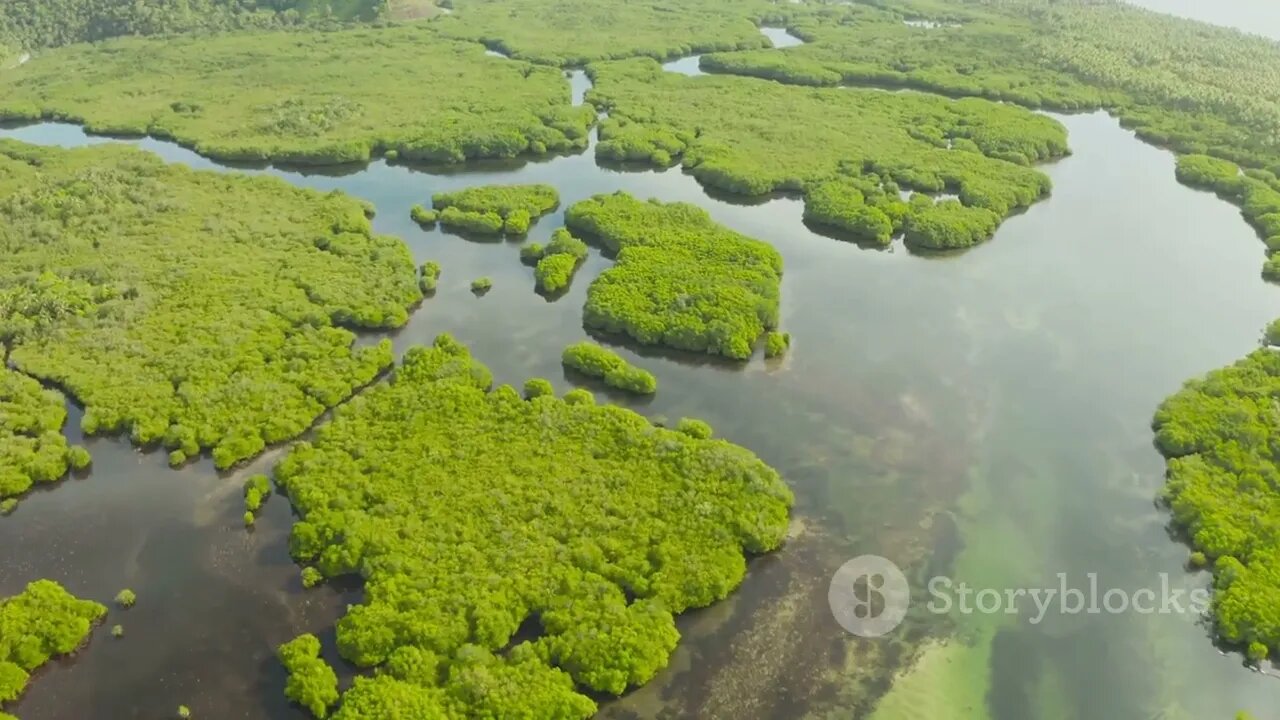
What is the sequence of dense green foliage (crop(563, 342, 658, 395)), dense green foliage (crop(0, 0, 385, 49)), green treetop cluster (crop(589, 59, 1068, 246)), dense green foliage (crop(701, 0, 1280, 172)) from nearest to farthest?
dense green foliage (crop(563, 342, 658, 395)), green treetop cluster (crop(589, 59, 1068, 246)), dense green foliage (crop(701, 0, 1280, 172)), dense green foliage (crop(0, 0, 385, 49))

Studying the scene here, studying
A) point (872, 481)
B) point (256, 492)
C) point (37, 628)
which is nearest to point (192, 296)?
point (256, 492)

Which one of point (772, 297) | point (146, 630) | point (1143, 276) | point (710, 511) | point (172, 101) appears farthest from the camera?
point (172, 101)

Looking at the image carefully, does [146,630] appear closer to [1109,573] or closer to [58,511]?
[58,511]

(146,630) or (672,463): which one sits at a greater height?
(672,463)

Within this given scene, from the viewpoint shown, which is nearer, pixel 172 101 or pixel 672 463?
pixel 672 463

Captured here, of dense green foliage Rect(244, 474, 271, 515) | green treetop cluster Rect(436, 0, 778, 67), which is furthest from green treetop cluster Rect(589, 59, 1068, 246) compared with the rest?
dense green foliage Rect(244, 474, 271, 515)

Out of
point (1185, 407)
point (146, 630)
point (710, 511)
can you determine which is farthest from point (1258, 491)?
point (146, 630)

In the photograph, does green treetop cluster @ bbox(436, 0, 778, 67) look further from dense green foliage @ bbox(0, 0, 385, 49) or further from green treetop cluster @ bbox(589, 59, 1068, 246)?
dense green foliage @ bbox(0, 0, 385, 49)
